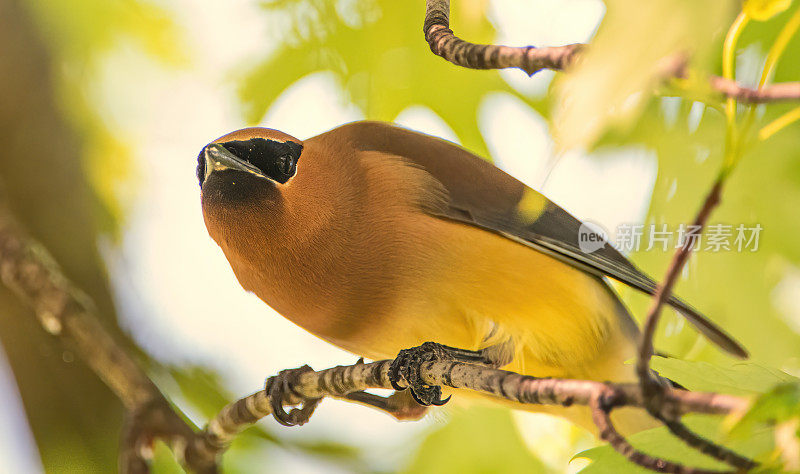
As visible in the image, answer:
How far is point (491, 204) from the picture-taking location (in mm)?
2641

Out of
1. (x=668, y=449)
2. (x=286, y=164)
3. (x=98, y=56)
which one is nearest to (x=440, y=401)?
(x=286, y=164)

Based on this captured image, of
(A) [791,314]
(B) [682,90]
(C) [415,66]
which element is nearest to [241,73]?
(C) [415,66]

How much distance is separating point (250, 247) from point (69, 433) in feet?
6.51

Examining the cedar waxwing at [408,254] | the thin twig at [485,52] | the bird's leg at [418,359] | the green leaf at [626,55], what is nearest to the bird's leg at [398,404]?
the cedar waxwing at [408,254]

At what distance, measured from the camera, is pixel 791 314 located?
254 centimetres

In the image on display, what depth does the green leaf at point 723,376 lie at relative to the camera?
125 centimetres

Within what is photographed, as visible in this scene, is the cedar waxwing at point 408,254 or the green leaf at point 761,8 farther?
the cedar waxwing at point 408,254

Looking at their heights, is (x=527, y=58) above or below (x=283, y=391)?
above

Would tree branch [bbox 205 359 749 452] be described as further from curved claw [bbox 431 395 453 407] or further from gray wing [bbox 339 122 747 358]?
gray wing [bbox 339 122 747 358]

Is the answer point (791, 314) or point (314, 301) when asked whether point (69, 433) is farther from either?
point (791, 314)

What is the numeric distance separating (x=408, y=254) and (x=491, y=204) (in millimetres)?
422

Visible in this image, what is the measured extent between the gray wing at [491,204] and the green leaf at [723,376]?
45.6 inches

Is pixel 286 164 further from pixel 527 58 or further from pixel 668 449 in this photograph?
pixel 668 449

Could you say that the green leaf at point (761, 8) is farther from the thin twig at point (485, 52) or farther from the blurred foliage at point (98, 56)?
the blurred foliage at point (98, 56)
